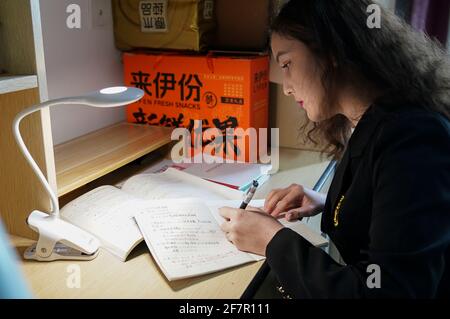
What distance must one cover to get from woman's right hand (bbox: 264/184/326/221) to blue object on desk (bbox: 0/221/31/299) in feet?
2.69

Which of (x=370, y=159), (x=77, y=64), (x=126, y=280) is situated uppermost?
(x=77, y=64)

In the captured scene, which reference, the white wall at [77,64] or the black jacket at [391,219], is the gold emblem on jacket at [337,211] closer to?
the black jacket at [391,219]

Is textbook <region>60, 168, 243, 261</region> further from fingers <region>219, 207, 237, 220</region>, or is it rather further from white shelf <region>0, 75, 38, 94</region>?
white shelf <region>0, 75, 38, 94</region>

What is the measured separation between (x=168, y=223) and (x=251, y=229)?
200mm

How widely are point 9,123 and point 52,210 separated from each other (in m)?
0.20

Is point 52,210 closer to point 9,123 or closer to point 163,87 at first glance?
point 9,123

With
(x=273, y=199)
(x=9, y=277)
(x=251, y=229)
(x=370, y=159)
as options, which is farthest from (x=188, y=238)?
(x=9, y=277)

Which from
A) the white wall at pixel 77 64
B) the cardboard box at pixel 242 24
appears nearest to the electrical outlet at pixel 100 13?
the white wall at pixel 77 64

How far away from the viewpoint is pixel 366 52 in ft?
2.63

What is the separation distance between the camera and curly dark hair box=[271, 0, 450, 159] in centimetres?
80

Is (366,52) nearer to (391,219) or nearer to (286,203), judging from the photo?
(391,219)

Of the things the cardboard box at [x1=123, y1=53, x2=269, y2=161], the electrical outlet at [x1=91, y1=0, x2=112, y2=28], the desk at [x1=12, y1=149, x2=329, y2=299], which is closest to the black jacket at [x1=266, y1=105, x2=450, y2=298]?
the desk at [x1=12, y1=149, x2=329, y2=299]

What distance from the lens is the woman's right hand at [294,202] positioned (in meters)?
1.07

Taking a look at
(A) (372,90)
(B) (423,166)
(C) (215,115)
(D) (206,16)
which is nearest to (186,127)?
(C) (215,115)
